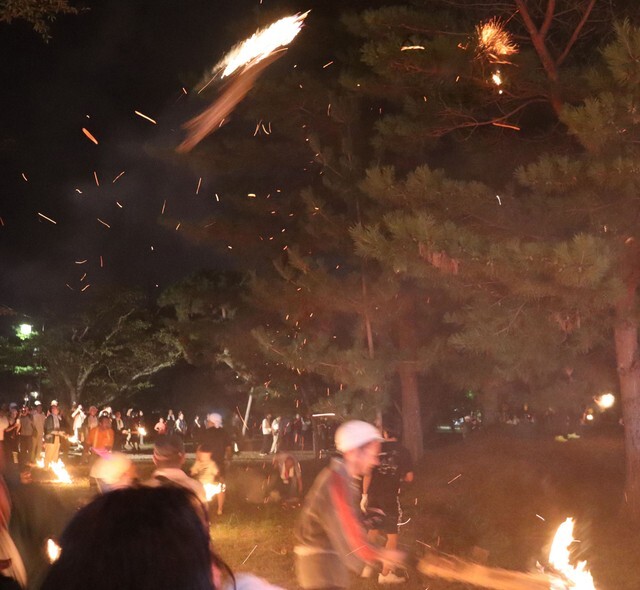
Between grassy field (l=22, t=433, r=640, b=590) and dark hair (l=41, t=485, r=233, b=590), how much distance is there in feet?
25.6

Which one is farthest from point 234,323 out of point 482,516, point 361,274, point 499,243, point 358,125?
point 499,243

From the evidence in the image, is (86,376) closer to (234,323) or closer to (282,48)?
(234,323)

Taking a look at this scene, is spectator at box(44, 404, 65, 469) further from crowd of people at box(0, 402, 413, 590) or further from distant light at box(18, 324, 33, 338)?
distant light at box(18, 324, 33, 338)

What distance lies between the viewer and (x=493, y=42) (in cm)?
1253

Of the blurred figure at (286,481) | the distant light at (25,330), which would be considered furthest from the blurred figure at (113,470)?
the distant light at (25,330)

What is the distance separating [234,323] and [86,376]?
25661 millimetres

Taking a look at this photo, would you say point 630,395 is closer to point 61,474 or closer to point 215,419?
point 215,419

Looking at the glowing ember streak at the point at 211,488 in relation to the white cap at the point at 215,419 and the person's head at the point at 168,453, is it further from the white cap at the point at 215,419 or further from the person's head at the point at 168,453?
the person's head at the point at 168,453

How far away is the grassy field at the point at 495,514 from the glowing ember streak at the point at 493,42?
705cm

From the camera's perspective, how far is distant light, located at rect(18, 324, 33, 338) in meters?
49.8

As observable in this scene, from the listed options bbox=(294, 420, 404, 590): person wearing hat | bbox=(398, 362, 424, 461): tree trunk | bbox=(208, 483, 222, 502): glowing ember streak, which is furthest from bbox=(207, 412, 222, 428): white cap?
bbox=(398, 362, 424, 461): tree trunk

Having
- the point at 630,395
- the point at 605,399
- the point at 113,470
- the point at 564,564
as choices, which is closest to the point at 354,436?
the point at 113,470

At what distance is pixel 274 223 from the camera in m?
23.5

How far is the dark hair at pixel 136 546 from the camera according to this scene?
1.67 metres
